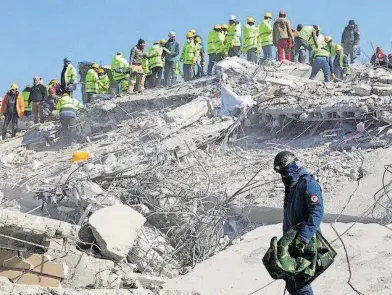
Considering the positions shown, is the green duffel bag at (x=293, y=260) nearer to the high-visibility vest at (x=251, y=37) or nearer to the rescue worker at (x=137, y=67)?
the rescue worker at (x=137, y=67)

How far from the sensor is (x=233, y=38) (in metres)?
19.1

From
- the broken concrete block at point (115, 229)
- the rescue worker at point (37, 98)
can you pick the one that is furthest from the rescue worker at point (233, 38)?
the broken concrete block at point (115, 229)

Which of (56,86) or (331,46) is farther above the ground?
(331,46)

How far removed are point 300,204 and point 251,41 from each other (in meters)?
13.9

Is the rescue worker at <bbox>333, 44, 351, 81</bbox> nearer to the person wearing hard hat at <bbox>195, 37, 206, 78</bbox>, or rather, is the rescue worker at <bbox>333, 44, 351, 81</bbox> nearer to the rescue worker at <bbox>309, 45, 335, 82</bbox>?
the rescue worker at <bbox>309, 45, 335, 82</bbox>

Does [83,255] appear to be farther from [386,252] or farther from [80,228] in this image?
[386,252]

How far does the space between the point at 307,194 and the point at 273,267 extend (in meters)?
0.61

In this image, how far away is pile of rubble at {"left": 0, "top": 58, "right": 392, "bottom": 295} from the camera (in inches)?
303

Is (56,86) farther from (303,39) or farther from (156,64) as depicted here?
(303,39)

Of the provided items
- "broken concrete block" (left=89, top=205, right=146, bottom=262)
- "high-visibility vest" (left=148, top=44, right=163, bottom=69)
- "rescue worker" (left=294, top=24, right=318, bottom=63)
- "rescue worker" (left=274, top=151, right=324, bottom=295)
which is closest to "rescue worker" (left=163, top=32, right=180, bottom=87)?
"high-visibility vest" (left=148, top=44, right=163, bottom=69)

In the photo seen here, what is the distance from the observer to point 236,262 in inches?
→ 313

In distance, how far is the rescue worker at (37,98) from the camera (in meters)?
19.2

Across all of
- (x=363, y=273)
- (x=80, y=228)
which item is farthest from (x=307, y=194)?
(x=80, y=228)

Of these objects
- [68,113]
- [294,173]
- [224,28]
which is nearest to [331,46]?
[224,28]
